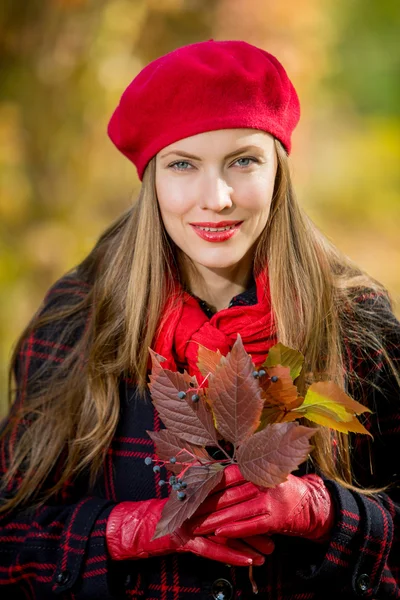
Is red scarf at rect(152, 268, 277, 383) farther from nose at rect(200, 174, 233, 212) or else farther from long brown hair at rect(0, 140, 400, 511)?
nose at rect(200, 174, 233, 212)

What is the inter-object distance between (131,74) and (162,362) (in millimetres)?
3439

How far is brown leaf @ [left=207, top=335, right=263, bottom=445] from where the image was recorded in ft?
4.76

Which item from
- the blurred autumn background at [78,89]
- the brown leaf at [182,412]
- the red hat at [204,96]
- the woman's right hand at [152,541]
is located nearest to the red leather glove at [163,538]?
the woman's right hand at [152,541]

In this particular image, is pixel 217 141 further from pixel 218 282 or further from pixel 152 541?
pixel 152 541

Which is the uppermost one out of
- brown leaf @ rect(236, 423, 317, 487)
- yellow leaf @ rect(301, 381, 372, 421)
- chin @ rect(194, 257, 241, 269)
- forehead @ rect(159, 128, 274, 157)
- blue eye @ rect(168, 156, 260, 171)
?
forehead @ rect(159, 128, 274, 157)

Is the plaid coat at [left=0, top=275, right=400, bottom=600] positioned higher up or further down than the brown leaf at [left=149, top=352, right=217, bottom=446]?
further down

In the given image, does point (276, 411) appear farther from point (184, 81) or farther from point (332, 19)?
point (332, 19)

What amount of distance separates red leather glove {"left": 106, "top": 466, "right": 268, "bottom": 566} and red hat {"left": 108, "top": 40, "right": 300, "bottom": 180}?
72 cm

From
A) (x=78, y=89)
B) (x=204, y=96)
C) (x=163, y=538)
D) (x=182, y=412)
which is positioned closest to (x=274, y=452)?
(x=182, y=412)

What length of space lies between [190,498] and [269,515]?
18 cm

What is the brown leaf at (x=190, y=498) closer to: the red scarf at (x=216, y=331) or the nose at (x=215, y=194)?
the red scarf at (x=216, y=331)

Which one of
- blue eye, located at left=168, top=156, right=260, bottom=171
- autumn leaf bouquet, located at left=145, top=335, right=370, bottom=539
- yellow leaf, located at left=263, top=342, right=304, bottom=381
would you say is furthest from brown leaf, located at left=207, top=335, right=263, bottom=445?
blue eye, located at left=168, top=156, right=260, bottom=171

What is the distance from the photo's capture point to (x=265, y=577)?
1780mm

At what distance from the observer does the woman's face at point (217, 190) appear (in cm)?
174
